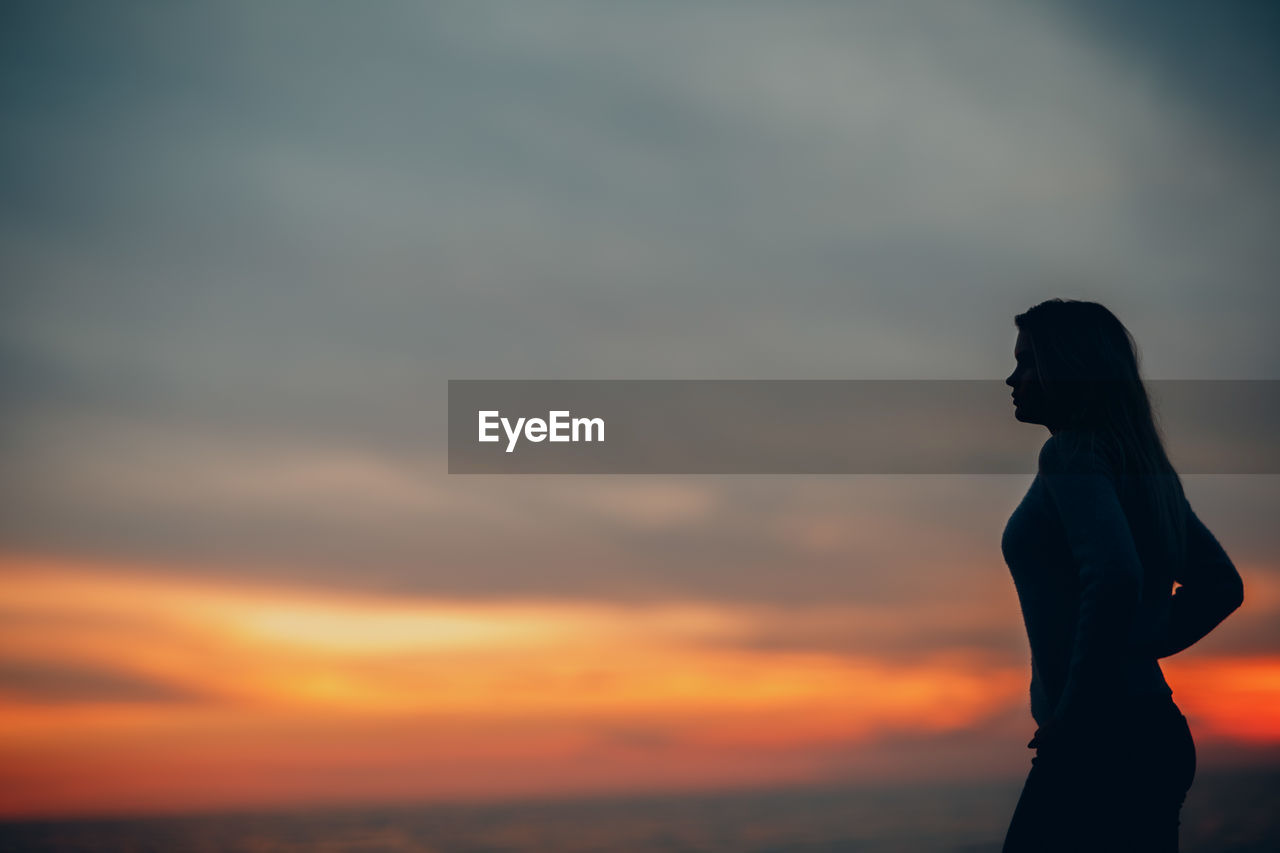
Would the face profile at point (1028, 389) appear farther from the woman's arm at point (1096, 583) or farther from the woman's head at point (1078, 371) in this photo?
the woman's arm at point (1096, 583)

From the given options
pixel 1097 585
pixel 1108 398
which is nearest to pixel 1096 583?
pixel 1097 585

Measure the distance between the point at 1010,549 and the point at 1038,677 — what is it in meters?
0.33

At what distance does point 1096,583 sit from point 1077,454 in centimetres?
33

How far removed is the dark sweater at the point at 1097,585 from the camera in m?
2.51

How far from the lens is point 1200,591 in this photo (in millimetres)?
2896

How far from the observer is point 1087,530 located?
8.36 ft

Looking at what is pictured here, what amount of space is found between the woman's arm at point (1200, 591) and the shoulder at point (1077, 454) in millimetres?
346

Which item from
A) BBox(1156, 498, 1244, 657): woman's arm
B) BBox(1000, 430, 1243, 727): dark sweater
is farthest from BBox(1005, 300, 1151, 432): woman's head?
BBox(1156, 498, 1244, 657): woman's arm

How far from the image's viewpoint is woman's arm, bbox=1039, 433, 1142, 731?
2494 mm

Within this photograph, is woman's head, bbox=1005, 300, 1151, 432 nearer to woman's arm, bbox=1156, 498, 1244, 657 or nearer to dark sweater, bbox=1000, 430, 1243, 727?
dark sweater, bbox=1000, 430, 1243, 727

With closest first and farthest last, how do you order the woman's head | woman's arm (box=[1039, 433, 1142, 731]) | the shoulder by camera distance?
woman's arm (box=[1039, 433, 1142, 731]), the shoulder, the woman's head

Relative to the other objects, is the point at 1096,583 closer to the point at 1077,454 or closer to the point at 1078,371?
the point at 1077,454

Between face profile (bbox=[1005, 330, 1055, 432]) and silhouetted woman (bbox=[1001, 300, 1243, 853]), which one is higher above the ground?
face profile (bbox=[1005, 330, 1055, 432])

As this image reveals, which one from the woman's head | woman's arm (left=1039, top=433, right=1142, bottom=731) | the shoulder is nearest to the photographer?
woman's arm (left=1039, top=433, right=1142, bottom=731)
